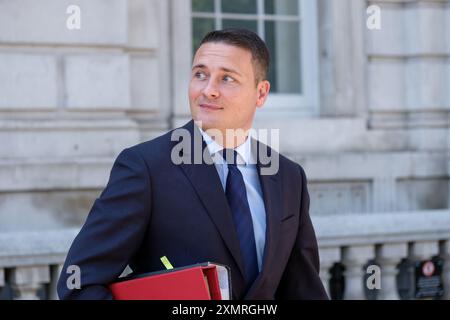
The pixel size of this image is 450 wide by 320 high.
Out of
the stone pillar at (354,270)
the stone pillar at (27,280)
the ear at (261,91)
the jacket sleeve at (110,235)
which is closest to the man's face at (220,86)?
the ear at (261,91)

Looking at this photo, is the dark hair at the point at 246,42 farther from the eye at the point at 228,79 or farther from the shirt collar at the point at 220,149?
the shirt collar at the point at 220,149

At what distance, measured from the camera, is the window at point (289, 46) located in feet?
26.1

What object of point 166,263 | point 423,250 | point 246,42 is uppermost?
point 246,42

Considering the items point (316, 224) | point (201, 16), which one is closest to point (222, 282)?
point (316, 224)

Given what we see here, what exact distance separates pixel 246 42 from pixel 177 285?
84 cm

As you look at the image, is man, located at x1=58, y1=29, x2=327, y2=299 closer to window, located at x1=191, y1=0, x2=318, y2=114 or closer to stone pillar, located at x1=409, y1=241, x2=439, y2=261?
stone pillar, located at x1=409, y1=241, x2=439, y2=261

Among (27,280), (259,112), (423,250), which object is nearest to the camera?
(27,280)

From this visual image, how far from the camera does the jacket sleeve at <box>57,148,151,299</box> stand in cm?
271

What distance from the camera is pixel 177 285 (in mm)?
2635

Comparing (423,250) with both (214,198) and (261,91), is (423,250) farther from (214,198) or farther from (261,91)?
(214,198)

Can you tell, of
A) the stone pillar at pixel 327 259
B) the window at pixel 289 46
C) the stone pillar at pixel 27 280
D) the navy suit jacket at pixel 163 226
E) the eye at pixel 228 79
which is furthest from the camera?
the window at pixel 289 46

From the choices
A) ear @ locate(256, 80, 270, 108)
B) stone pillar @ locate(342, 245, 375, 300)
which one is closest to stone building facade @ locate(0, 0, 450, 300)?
stone pillar @ locate(342, 245, 375, 300)

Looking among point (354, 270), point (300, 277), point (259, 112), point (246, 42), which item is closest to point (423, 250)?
point (354, 270)
